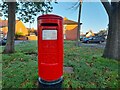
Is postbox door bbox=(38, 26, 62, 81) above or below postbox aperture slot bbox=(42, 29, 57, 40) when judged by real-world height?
below

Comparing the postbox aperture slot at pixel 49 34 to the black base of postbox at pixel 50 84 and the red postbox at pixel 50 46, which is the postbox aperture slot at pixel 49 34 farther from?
the black base of postbox at pixel 50 84

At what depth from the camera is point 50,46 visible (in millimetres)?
3967

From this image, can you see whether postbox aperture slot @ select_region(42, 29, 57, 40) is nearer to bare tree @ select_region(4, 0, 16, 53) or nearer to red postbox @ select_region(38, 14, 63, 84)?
red postbox @ select_region(38, 14, 63, 84)

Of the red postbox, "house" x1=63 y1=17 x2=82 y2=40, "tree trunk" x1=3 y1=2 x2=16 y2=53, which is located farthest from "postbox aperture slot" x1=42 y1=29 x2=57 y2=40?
"house" x1=63 y1=17 x2=82 y2=40

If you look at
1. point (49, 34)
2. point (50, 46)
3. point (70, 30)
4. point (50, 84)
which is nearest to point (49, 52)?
point (50, 46)

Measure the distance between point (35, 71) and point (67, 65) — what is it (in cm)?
138

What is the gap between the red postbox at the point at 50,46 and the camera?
12.9ft

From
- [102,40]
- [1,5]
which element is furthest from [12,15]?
[102,40]

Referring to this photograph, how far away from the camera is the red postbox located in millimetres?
3928

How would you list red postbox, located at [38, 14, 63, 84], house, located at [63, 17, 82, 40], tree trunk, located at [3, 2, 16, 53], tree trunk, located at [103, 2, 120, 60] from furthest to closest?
1. house, located at [63, 17, 82, 40]
2. tree trunk, located at [3, 2, 16, 53]
3. tree trunk, located at [103, 2, 120, 60]
4. red postbox, located at [38, 14, 63, 84]

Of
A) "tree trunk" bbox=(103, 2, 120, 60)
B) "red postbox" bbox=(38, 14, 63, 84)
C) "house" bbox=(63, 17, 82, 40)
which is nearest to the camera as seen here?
"red postbox" bbox=(38, 14, 63, 84)

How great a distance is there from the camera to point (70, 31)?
54.7 meters

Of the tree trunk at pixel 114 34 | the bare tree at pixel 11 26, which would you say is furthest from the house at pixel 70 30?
the tree trunk at pixel 114 34

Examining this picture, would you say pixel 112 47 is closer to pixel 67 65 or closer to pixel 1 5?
pixel 67 65
